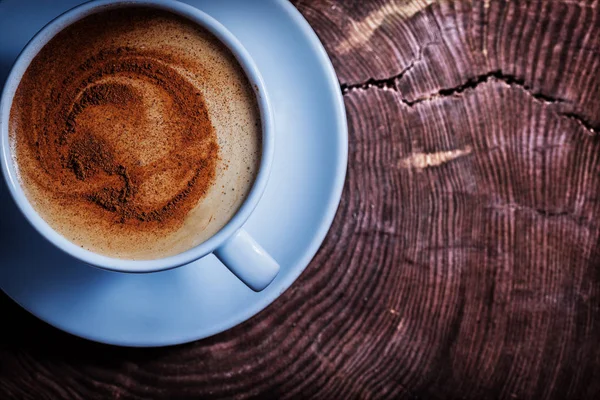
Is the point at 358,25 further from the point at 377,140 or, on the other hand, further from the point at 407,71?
the point at 377,140

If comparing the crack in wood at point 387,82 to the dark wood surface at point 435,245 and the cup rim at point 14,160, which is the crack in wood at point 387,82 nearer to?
the dark wood surface at point 435,245

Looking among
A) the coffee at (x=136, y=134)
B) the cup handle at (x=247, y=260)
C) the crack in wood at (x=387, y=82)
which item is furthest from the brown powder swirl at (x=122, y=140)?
the crack in wood at (x=387, y=82)

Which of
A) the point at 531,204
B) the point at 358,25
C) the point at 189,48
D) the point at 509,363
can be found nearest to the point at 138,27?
the point at 189,48

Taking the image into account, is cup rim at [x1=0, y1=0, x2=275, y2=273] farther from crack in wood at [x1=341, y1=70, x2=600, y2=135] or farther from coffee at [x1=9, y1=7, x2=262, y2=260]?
crack in wood at [x1=341, y1=70, x2=600, y2=135]

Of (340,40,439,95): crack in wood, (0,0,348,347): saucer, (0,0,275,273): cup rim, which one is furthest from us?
(340,40,439,95): crack in wood

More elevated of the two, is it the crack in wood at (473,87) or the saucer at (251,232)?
the crack in wood at (473,87)

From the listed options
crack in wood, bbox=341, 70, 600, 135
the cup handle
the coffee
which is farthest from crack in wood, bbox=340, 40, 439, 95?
the cup handle

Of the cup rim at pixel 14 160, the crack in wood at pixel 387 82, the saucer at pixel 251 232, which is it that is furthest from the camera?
the crack in wood at pixel 387 82

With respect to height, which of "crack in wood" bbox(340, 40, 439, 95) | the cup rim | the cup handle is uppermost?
"crack in wood" bbox(340, 40, 439, 95)
